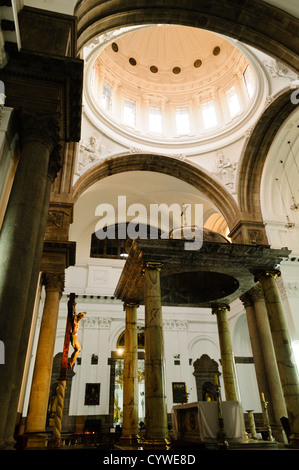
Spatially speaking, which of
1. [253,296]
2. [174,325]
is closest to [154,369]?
[253,296]

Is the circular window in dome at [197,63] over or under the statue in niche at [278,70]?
over

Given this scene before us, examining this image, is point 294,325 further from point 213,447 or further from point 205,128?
point 205,128

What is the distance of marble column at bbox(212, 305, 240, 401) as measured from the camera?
9984 mm

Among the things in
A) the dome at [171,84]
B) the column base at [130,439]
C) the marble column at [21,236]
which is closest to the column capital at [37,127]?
the marble column at [21,236]

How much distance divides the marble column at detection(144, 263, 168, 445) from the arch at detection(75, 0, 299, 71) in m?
6.27

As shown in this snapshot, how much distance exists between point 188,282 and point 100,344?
852cm

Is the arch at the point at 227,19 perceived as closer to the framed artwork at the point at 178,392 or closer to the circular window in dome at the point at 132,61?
the circular window in dome at the point at 132,61

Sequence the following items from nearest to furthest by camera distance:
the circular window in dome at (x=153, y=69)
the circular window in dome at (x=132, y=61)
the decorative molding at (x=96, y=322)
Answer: the circular window in dome at (x=132, y=61) < the circular window in dome at (x=153, y=69) < the decorative molding at (x=96, y=322)

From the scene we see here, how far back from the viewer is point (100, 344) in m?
17.0

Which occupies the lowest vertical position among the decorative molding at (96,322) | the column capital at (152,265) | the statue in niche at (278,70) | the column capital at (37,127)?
the column capital at (152,265)

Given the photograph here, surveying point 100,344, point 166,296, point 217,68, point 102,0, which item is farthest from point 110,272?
point 102,0

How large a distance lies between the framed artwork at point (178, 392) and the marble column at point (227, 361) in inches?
287

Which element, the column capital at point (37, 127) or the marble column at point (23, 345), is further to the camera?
the column capital at point (37, 127)

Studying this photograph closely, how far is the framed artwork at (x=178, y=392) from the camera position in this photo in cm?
1652
